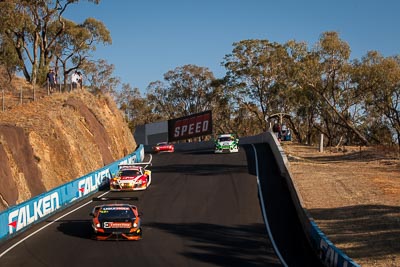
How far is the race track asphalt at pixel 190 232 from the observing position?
18156 millimetres

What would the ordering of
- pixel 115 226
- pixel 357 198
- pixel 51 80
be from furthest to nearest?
pixel 51 80, pixel 357 198, pixel 115 226

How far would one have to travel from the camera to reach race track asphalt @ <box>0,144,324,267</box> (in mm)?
18156

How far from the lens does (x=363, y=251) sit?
18.4 m

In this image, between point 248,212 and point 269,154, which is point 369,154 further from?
point 248,212

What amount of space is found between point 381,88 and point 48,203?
143 feet

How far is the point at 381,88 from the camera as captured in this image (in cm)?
5878

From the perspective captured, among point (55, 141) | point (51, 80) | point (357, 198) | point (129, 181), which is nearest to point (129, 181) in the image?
point (129, 181)

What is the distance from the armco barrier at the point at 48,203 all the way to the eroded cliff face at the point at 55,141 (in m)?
1.96

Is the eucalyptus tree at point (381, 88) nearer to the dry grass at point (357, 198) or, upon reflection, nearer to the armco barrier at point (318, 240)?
the dry grass at point (357, 198)

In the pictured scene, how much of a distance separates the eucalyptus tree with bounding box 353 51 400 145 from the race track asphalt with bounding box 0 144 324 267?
27028 mm

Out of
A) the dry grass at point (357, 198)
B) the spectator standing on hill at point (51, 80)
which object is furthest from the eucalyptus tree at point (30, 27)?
the dry grass at point (357, 198)

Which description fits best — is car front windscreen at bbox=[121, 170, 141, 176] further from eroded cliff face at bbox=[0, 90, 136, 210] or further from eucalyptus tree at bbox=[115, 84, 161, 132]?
eucalyptus tree at bbox=[115, 84, 161, 132]

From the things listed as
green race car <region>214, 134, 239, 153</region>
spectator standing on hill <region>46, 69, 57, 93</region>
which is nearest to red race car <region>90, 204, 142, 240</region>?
green race car <region>214, 134, 239, 153</region>

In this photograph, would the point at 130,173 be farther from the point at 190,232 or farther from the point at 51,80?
the point at 51,80
